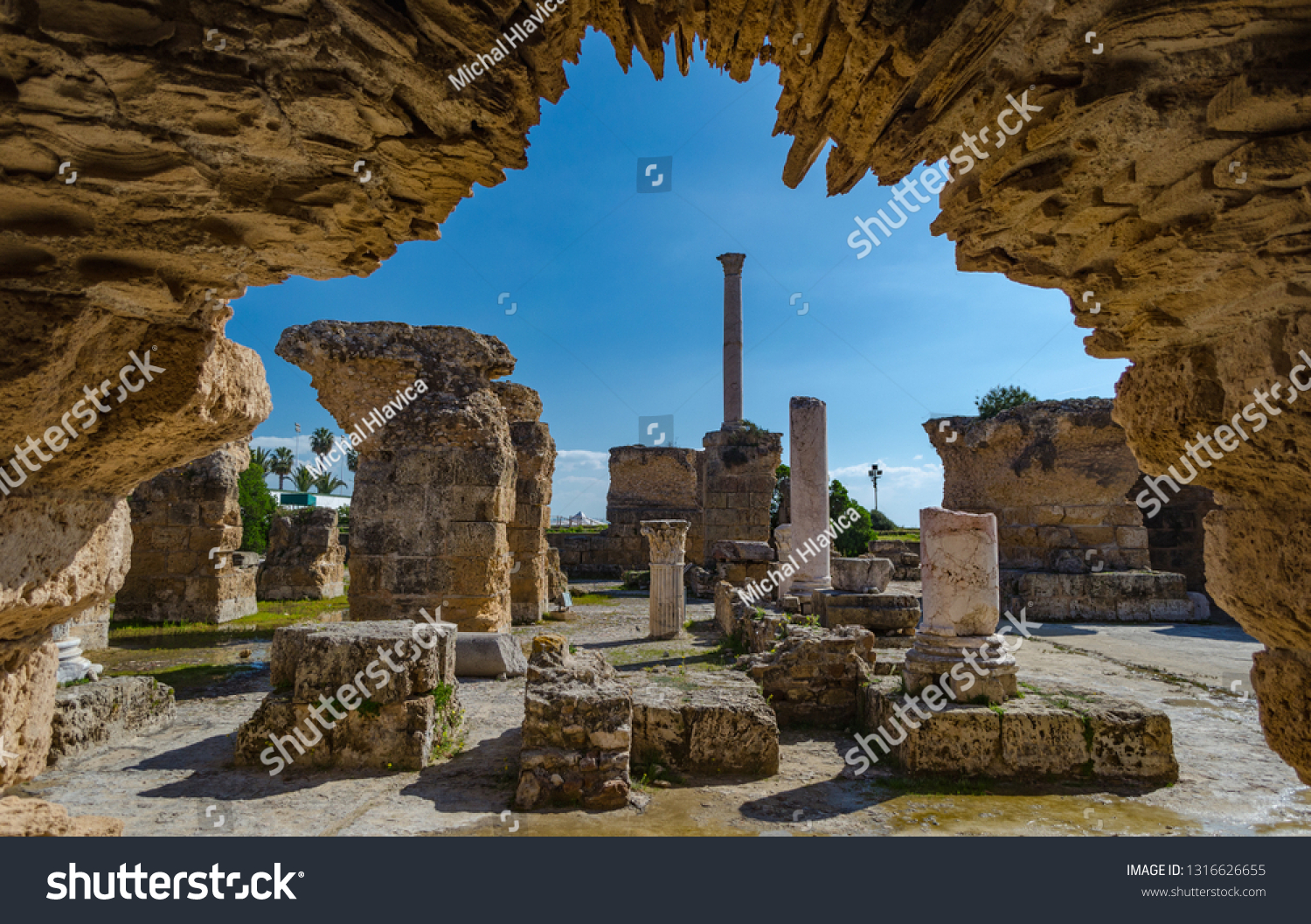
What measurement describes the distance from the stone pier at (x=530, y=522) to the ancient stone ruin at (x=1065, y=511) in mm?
8226

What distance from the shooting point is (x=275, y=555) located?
1468 centimetres

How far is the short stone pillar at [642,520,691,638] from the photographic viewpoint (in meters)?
10.8

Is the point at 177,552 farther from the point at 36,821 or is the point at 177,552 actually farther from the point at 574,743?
the point at 36,821

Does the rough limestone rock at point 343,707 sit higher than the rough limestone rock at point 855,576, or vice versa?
the rough limestone rock at point 855,576

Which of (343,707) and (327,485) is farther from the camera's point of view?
(327,485)

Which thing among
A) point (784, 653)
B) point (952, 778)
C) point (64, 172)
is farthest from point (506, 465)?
point (64, 172)

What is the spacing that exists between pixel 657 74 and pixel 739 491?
16.4 metres

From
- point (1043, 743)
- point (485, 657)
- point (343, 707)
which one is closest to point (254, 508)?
point (485, 657)

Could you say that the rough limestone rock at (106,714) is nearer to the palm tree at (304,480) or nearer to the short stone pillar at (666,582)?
the short stone pillar at (666,582)

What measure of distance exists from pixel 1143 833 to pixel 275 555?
14881 millimetres

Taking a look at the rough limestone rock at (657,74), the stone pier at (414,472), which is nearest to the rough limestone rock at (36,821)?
the rough limestone rock at (657,74)

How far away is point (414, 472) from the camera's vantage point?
349 inches

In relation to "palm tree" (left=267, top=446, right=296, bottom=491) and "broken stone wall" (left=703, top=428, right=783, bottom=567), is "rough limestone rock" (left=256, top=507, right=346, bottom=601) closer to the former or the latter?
"broken stone wall" (left=703, top=428, right=783, bottom=567)

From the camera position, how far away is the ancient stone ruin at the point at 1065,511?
1237 cm
